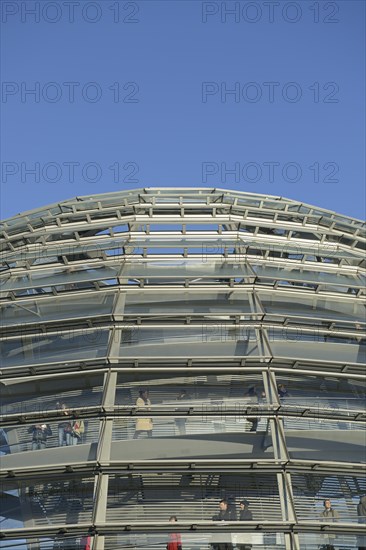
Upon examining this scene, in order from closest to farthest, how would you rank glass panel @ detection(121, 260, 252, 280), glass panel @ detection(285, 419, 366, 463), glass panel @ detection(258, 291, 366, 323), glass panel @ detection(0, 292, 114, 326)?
1. glass panel @ detection(285, 419, 366, 463)
2. glass panel @ detection(0, 292, 114, 326)
3. glass panel @ detection(258, 291, 366, 323)
4. glass panel @ detection(121, 260, 252, 280)

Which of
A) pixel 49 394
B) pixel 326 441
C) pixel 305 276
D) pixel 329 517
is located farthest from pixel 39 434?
pixel 305 276

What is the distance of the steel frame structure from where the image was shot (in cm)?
1820

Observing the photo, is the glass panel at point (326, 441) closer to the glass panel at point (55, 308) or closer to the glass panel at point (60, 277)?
the glass panel at point (55, 308)

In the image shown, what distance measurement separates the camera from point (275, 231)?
2614 centimetres

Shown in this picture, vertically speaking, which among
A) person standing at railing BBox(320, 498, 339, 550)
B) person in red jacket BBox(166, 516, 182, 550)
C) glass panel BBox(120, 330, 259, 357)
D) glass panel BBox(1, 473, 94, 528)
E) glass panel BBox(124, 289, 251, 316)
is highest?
glass panel BBox(124, 289, 251, 316)

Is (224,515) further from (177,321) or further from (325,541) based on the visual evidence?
(177,321)

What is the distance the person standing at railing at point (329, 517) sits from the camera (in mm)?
17203

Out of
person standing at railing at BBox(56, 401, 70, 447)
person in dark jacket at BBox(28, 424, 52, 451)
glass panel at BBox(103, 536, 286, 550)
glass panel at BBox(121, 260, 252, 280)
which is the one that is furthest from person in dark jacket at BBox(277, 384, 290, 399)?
person in dark jacket at BBox(28, 424, 52, 451)

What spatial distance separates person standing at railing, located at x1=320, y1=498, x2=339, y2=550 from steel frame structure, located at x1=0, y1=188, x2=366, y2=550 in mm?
187

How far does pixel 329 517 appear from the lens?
57.8 ft

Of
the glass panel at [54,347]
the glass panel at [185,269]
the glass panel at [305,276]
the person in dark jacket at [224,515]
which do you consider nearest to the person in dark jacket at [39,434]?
the glass panel at [54,347]

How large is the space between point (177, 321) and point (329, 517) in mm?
6039

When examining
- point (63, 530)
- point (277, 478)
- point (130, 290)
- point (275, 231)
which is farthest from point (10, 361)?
point (275, 231)

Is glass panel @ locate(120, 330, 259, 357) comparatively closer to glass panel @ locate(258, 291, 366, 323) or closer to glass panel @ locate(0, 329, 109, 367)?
glass panel @ locate(0, 329, 109, 367)
